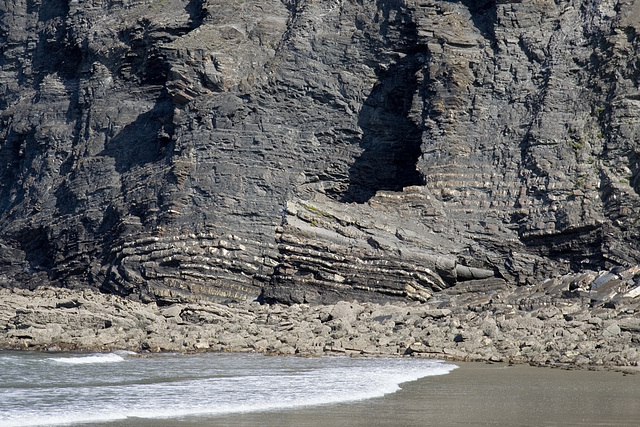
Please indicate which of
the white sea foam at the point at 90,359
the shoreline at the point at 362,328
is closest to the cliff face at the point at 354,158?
the shoreline at the point at 362,328

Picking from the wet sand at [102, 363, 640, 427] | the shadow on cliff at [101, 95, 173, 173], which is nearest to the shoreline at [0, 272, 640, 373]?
the wet sand at [102, 363, 640, 427]

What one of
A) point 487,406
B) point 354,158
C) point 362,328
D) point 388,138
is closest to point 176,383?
point 487,406

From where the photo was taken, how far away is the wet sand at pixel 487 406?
1079 centimetres

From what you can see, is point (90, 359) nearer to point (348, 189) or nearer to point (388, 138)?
point (348, 189)

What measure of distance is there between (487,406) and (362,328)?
9.28m

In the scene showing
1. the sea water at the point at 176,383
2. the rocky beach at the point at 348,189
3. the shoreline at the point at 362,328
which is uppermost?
the rocky beach at the point at 348,189

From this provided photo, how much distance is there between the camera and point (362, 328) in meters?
21.1

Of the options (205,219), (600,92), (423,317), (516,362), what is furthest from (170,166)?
(516,362)

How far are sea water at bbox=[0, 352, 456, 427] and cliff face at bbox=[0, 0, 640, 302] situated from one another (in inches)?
263

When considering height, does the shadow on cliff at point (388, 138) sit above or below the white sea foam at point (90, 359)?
above

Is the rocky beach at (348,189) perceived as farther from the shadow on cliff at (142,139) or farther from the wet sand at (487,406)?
the wet sand at (487,406)

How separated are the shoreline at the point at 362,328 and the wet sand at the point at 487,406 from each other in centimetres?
210

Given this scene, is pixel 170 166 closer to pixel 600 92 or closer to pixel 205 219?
pixel 205 219

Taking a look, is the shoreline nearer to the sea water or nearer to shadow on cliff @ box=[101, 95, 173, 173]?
the sea water
